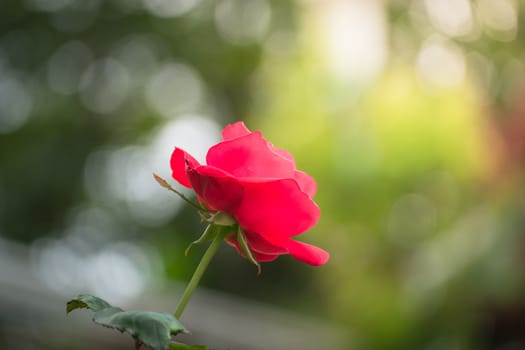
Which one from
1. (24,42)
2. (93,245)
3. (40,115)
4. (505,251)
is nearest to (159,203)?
(93,245)

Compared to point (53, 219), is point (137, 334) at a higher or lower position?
lower

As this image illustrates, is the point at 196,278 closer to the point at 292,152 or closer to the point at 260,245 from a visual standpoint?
the point at 260,245

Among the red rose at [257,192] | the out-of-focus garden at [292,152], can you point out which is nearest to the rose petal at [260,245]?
the red rose at [257,192]

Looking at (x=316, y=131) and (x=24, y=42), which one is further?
(x=24, y=42)

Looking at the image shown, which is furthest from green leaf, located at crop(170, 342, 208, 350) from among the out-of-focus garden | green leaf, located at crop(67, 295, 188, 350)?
the out-of-focus garden

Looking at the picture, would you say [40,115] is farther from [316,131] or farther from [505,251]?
[505,251]

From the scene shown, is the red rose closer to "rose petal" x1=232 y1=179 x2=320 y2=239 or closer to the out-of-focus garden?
"rose petal" x1=232 y1=179 x2=320 y2=239

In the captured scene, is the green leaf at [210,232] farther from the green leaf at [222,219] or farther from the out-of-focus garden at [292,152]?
the out-of-focus garden at [292,152]
